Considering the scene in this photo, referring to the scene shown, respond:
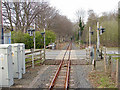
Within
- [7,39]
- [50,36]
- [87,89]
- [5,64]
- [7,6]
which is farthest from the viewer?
[50,36]

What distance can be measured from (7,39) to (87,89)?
11175 mm

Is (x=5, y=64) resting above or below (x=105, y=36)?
below

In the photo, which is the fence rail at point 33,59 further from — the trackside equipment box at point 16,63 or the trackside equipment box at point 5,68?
the trackside equipment box at point 5,68

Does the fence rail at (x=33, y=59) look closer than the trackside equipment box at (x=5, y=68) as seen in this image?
No

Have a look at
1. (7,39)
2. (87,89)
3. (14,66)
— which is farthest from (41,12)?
(87,89)

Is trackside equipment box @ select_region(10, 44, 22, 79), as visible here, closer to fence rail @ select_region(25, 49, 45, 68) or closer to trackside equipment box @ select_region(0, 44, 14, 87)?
trackside equipment box @ select_region(0, 44, 14, 87)

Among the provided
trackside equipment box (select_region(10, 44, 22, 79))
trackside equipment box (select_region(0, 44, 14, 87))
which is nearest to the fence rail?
trackside equipment box (select_region(10, 44, 22, 79))

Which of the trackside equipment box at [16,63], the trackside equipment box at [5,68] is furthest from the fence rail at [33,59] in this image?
the trackside equipment box at [5,68]

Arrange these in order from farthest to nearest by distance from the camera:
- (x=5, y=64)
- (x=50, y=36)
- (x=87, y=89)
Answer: (x=50, y=36) < (x=5, y=64) < (x=87, y=89)

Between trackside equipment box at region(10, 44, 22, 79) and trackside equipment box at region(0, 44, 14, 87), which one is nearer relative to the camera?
trackside equipment box at region(0, 44, 14, 87)

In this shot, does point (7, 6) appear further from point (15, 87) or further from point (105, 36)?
point (15, 87)

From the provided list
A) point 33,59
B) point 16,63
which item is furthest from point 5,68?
point 33,59

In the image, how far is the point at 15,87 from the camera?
22.2 ft

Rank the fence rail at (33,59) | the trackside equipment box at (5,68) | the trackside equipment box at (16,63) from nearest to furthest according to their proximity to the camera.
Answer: the trackside equipment box at (5,68), the trackside equipment box at (16,63), the fence rail at (33,59)
